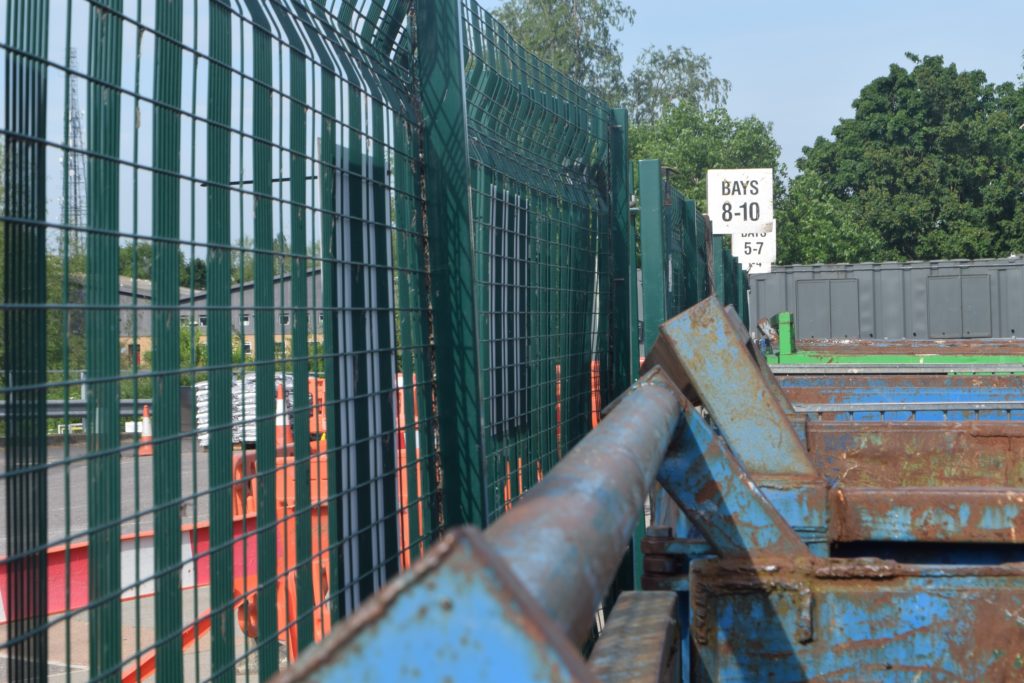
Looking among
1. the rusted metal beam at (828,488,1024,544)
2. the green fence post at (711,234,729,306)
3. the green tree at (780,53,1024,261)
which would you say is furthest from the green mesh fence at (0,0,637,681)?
the green tree at (780,53,1024,261)

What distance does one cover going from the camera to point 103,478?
1.71 meters

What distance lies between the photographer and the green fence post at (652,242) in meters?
5.05

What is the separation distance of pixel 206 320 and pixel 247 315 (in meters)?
0.15

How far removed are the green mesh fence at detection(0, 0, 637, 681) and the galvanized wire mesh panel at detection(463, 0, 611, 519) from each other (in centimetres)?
2

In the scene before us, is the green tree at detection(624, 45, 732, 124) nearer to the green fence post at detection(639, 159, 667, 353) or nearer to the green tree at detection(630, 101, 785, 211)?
the green tree at detection(630, 101, 785, 211)

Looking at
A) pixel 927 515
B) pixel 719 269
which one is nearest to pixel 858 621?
pixel 927 515

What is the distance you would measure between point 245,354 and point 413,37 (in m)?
1.25

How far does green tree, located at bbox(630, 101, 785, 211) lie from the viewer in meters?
40.0

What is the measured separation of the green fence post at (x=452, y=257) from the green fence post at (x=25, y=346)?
1.51 meters

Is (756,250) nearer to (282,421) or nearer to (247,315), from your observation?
(282,421)

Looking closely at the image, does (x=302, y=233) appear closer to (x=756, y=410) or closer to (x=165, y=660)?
(x=165, y=660)

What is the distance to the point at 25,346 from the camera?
1556 millimetres

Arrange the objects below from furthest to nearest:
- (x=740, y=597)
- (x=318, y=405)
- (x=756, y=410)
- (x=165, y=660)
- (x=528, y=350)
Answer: (x=528, y=350) → (x=756, y=410) → (x=740, y=597) → (x=318, y=405) → (x=165, y=660)

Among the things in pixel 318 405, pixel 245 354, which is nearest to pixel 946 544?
pixel 318 405
